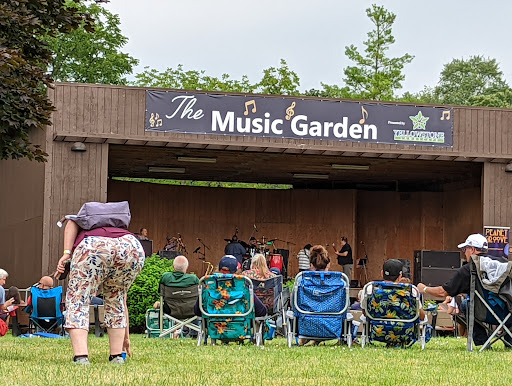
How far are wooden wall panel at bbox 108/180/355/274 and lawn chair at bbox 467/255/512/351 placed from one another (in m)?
15.6

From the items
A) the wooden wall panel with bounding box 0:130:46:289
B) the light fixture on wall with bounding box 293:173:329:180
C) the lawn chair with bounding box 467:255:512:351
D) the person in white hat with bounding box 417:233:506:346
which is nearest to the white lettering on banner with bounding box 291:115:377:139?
the wooden wall panel with bounding box 0:130:46:289

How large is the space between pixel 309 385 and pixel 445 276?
15.1 m

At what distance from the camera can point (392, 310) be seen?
30.0ft

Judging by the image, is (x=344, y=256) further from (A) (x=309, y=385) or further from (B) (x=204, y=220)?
(A) (x=309, y=385)

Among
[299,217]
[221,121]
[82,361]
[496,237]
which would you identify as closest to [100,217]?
[82,361]

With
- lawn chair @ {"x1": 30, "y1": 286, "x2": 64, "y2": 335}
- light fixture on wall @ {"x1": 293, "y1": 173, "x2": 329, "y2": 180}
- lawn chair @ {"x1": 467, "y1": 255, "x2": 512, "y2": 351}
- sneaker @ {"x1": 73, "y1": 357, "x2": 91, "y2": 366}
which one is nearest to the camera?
sneaker @ {"x1": 73, "y1": 357, "x2": 91, "y2": 366}

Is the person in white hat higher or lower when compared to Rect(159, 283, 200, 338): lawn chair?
higher

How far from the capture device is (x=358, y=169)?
21938mm

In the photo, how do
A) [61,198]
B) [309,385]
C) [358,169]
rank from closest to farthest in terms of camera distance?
[309,385], [61,198], [358,169]

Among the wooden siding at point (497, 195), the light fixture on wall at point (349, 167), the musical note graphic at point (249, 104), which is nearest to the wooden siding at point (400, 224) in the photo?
the light fixture on wall at point (349, 167)

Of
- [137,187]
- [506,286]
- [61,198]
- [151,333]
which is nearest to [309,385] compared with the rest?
[506,286]

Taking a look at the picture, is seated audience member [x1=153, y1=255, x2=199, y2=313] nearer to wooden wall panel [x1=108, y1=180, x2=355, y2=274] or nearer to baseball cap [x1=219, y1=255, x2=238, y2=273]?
baseball cap [x1=219, y1=255, x2=238, y2=273]

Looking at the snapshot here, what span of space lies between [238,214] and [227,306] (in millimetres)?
15814

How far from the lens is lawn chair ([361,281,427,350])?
9125mm
